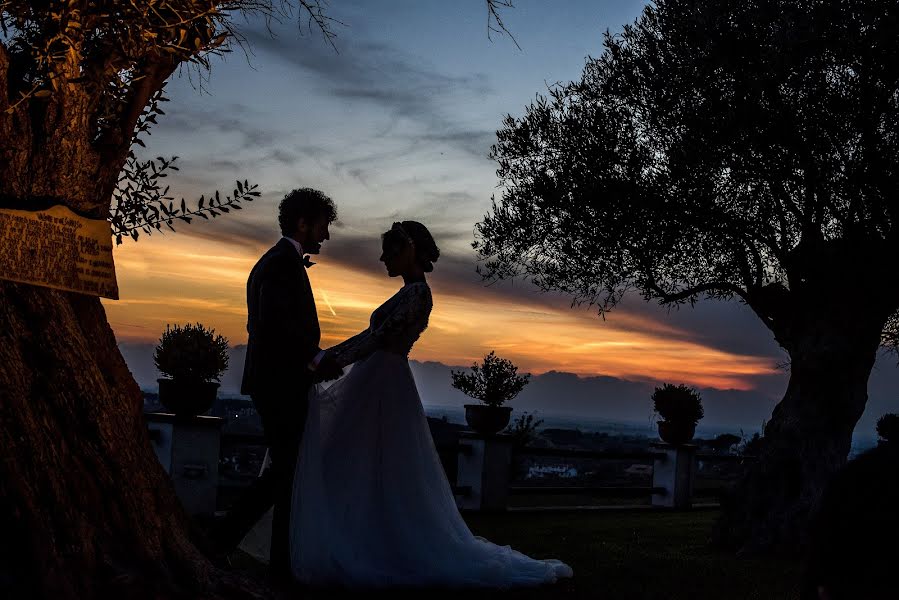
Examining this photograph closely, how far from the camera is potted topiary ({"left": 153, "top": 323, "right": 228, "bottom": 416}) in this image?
35.8 ft

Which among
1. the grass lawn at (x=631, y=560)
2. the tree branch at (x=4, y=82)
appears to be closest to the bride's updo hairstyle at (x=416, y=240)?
the grass lawn at (x=631, y=560)

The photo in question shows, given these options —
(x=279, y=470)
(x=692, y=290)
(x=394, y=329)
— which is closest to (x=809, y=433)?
(x=692, y=290)

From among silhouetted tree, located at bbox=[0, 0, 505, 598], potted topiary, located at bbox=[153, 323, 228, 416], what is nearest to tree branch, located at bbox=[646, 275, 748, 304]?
potted topiary, located at bbox=[153, 323, 228, 416]

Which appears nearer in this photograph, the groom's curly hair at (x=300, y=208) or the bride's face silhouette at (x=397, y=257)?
the groom's curly hair at (x=300, y=208)

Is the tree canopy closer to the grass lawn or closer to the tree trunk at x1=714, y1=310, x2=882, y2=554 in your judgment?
the tree trunk at x1=714, y1=310, x2=882, y2=554

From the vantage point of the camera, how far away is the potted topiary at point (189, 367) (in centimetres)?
1092

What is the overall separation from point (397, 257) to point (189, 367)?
16.8 ft

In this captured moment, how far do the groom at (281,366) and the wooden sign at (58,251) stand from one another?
4.79ft

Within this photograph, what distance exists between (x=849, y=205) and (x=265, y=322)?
7586 mm

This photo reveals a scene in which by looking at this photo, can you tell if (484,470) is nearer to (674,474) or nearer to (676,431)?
(674,474)

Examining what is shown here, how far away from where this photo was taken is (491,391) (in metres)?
15.0

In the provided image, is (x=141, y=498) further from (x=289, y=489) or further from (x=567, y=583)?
(x=567, y=583)

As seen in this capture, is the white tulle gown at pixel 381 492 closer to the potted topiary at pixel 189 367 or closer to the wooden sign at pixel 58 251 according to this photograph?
the wooden sign at pixel 58 251

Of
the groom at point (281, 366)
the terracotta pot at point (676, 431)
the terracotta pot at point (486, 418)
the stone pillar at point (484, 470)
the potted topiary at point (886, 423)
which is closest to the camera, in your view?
the groom at point (281, 366)
